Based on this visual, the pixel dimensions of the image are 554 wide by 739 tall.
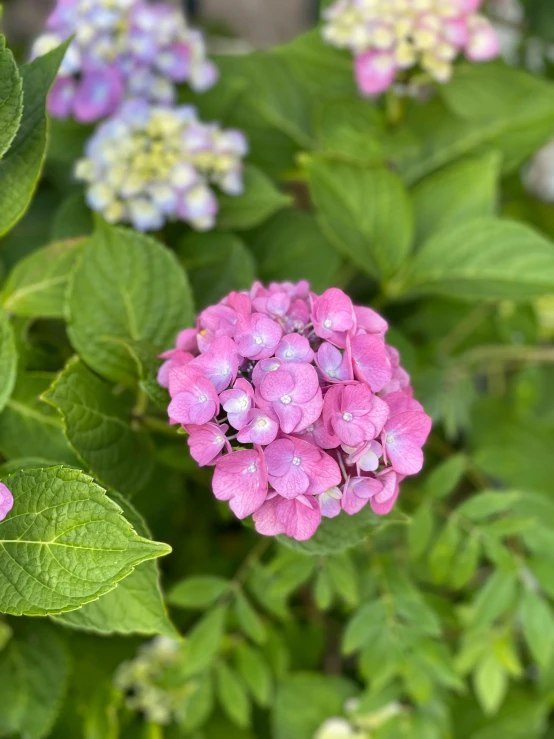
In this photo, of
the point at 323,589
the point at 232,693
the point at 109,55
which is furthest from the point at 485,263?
the point at 232,693

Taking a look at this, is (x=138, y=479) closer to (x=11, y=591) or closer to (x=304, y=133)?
(x=11, y=591)

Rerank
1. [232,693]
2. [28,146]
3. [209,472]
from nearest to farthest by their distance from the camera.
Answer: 1. [28,146]
2. [209,472]
3. [232,693]

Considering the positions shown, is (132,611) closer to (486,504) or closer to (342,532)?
(342,532)

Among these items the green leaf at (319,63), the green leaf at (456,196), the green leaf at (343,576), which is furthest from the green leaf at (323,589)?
the green leaf at (319,63)

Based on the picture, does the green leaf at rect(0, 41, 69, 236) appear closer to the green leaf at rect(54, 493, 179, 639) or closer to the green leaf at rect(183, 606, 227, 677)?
the green leaf at rect(54, 493, 179, 639)

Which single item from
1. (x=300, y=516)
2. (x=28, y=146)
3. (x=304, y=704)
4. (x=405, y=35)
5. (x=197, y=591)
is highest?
(x=28, y=146)

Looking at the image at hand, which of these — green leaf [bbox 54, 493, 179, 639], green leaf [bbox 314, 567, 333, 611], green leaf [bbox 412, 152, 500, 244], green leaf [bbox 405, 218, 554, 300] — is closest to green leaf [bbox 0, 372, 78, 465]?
green leaf [bbox 54, 493, 179, 639]
